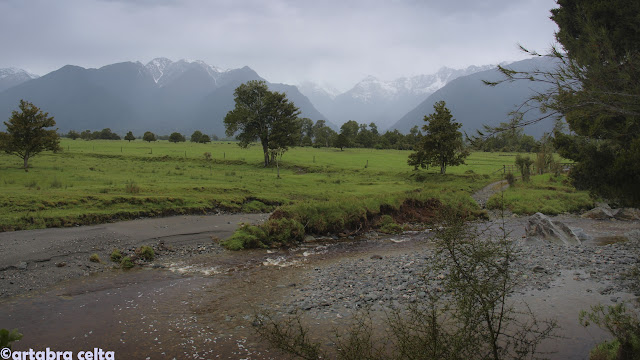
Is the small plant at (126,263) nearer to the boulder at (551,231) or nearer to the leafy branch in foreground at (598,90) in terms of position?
the leafy branch in foreground at (598,90)

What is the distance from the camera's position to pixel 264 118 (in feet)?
203

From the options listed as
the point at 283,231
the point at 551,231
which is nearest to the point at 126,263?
the point at 283,231

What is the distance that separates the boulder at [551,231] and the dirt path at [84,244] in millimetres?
18396

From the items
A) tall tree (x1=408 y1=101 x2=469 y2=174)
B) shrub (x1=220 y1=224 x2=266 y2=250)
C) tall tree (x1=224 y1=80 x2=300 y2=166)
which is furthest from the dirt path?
tall tree (x1=224 y1=80 x2=300 y2=166)

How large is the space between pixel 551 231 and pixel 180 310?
2059 cm

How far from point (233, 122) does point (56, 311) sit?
49892mm

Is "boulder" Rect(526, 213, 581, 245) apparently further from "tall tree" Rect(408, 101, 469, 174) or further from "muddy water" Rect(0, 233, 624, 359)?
"tall tree" Rect(408, 101, 469, 174)

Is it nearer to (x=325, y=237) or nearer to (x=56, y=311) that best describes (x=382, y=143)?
(x=325, y=237)

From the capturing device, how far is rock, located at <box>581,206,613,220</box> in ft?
92.8

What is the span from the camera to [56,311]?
37.1 ft

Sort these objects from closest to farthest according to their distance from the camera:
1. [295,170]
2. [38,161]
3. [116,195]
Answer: [116,195] → [38,161] → [295,170]

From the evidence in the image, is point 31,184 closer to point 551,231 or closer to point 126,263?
point 126,263

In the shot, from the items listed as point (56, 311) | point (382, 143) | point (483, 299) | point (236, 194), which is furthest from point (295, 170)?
point (382, 143)

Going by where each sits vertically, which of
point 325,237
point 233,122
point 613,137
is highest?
point 233,122
